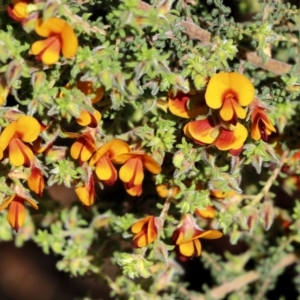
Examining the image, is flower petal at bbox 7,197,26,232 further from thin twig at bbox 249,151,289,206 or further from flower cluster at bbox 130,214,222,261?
thin twig at bbox 249,151,289,206

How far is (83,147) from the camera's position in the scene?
1110 mm

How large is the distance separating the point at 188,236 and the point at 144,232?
78 millimetres

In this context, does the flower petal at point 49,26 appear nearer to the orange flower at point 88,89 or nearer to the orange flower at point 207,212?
the orange flower at point 88,89

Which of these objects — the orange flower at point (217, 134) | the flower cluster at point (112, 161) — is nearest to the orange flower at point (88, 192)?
the flower cluster at point (112, 161)

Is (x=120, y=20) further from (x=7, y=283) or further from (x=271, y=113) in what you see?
(x=7, y=283)

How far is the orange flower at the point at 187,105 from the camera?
3.54 ft

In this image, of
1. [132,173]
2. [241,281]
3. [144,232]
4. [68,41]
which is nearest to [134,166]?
[132,173]

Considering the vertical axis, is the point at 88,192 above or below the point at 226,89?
below

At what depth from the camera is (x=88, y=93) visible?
1061mm

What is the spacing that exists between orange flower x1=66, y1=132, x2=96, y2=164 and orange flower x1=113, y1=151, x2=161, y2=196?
0.05 m

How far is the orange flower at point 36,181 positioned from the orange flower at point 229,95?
0.30 metres

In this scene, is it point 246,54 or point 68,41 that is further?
point 246,54

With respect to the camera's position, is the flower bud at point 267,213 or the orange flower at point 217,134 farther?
the flower bud at point 267,213

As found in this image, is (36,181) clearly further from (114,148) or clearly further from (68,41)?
(68,41)
